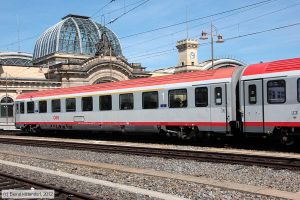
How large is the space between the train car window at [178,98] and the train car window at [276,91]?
501 cm

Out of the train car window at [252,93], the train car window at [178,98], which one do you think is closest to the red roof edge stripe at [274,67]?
the train car window at [252,93]

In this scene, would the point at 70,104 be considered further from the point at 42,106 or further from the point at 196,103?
the point at 196,103

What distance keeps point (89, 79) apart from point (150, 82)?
61.4m

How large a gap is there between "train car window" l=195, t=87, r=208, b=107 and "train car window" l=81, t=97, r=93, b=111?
9.54 meters

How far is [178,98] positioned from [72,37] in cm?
8137

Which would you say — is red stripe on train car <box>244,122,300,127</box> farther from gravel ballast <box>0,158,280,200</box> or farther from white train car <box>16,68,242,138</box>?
gravel ballast <box>0,158,280,200</box>

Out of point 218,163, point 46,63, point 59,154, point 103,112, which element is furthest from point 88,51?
point 218,163

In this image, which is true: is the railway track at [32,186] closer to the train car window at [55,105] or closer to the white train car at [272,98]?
the white train car at [272,98]

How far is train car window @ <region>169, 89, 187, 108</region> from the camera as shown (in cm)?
2197

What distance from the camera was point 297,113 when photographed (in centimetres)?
1712

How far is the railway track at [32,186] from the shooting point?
9.78 m

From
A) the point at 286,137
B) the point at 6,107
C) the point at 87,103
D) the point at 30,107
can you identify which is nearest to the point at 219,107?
the point at 286,137

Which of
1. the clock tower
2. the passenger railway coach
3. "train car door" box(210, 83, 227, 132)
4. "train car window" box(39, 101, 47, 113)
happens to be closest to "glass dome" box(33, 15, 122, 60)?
the clock tower

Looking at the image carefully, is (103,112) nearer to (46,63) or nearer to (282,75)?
(282,75)
